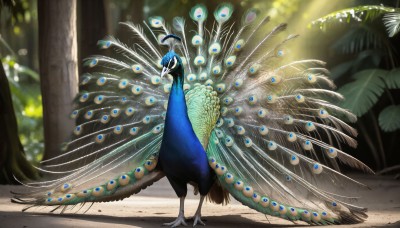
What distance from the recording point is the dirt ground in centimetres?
670

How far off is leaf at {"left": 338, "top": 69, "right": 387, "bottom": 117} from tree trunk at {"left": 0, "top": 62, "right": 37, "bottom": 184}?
217 inches

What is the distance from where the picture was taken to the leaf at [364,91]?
11945 mm

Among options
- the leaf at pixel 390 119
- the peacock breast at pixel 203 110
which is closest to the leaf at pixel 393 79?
the leaf at pixel 390 119

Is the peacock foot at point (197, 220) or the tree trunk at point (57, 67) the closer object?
the peacock foot at point (197, 220)

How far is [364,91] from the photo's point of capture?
12.1 m

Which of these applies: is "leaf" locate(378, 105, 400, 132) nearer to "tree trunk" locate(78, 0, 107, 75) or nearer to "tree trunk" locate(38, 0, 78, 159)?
"tree trunk" locate(38, 0, 78, 159)

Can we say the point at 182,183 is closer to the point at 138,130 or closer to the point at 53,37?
the point at 138,130

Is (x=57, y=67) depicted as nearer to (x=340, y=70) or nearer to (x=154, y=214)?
(x=154, y=214)

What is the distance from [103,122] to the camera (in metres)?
7.79

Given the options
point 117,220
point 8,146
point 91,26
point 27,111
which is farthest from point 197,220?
point 27,111

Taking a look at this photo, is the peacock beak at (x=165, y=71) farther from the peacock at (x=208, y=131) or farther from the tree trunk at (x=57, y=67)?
the tree trunk at (x=57, y=67)

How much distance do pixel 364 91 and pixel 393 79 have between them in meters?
0.53

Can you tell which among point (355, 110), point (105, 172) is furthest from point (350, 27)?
point (105, 172)

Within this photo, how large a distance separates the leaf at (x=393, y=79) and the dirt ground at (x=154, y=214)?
Answer: 2.23 metres
